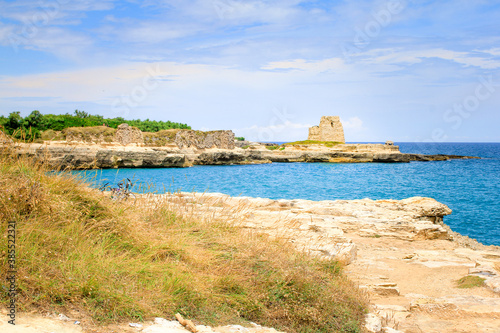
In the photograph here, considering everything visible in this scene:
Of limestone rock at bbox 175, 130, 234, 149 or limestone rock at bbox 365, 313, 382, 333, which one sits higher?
limestone rock at bbox 175, 130, 234, 149

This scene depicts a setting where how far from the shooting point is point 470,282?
5.96 metres

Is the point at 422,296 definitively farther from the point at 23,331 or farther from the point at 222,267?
the point at 23,331

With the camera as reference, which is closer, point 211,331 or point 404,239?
point 211,331

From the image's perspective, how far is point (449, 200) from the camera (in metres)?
25.4

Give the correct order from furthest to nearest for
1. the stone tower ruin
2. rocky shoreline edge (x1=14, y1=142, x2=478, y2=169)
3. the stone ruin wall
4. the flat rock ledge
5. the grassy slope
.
Result: the stone tower ruin → the stone ruin wall → rocky shoreline edge (x1=14, y1=142, x2=478, y2=169) → the flat rock ledge → the grassy slope

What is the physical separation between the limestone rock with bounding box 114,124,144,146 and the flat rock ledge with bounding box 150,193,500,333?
1734 inches

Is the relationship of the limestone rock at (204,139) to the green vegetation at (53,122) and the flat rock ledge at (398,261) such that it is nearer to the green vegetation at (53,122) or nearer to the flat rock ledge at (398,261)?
the green vegetation at (53,122)

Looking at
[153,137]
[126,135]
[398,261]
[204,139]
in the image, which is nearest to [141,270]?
[398,261]

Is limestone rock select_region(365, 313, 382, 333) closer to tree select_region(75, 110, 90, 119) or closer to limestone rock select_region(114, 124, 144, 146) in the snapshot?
limestone rock select_region(114, 124, 144, 146)

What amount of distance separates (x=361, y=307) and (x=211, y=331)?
1920 millimetres

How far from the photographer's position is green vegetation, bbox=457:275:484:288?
19.2 ft

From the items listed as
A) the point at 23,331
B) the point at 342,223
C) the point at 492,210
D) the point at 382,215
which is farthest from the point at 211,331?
the point at 492,210

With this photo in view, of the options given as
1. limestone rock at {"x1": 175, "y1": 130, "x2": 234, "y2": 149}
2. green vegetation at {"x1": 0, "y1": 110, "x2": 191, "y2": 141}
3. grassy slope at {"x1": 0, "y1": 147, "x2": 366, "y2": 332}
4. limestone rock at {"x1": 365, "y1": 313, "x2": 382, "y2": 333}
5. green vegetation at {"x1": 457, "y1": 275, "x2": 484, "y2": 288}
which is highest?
green vegetation at {"x1": 0, "y1": 110, "x2": 191, "y2": 141}

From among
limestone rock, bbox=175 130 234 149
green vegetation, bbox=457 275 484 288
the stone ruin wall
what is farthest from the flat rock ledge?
limestone rock, bbox=175 130 234 149
